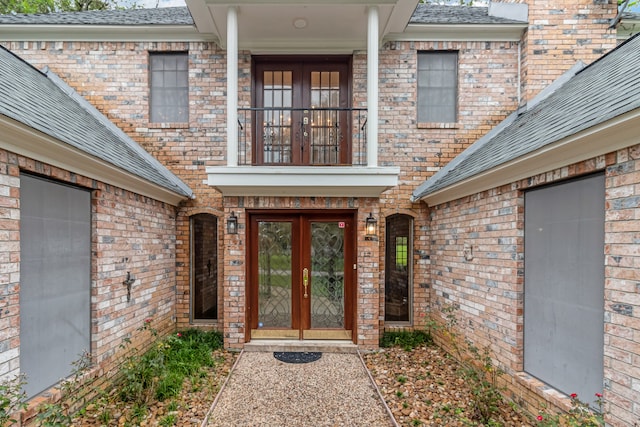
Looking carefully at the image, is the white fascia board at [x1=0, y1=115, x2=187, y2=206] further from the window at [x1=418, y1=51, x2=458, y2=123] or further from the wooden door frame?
the window at [x1=418, y1=51, x2=458, y2=123]

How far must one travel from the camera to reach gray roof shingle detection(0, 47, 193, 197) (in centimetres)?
341

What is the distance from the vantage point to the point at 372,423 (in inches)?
144

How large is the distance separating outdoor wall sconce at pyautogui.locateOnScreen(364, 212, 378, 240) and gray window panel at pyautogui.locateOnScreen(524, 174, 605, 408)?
7.28 ft

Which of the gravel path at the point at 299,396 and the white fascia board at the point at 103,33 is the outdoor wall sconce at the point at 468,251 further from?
the white fascia board at the point at 103,33

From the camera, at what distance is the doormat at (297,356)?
5281 mm

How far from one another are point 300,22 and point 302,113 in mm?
1542

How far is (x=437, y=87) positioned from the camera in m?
6.62

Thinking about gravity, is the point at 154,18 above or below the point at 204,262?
above

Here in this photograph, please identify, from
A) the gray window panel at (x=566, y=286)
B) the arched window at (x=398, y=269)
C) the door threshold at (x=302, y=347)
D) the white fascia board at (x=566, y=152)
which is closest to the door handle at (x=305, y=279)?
the door threshold at (x=302, y=347)

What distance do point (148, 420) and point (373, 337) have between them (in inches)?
135

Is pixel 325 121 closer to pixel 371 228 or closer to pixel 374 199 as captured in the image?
pixel 374 199

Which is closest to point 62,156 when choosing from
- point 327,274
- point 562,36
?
point 327,274

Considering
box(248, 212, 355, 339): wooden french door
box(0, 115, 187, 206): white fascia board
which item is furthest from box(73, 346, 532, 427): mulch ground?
box(0, 115, 187, 206): white fascia board

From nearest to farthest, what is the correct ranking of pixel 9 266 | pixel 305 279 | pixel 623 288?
pixel 623 288 → pixel 9 266 → pixel 305 279
